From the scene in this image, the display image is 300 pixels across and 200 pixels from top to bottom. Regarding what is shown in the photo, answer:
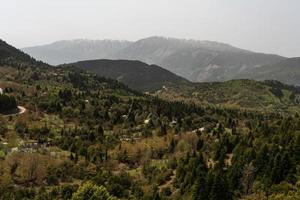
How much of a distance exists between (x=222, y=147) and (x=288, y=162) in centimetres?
3357

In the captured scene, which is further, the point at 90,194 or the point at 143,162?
the point at 143,162

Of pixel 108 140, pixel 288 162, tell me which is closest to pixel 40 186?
pixel 108 140

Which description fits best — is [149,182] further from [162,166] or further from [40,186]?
[40,186]

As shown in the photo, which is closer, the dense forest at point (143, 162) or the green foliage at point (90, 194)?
the green foliage at point (90, 194)

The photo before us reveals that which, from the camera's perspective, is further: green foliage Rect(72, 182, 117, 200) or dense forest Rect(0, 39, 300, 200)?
dense forest Rect(0, 39, 300, 200)

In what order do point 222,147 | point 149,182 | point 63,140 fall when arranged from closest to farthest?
point 149,182 < point 222,147 < point 63,140

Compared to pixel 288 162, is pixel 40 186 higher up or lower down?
lower down

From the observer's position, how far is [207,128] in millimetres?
192625

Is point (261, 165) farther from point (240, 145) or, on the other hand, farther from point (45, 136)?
point (45, 136)

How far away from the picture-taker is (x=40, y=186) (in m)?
127

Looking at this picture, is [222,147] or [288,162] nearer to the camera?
[288,162]

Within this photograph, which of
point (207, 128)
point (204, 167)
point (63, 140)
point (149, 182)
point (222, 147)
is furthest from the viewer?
point (207, 128)

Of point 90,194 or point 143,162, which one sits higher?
point 90,194

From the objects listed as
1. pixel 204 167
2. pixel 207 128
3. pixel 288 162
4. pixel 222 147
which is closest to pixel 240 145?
pixel 222 147
